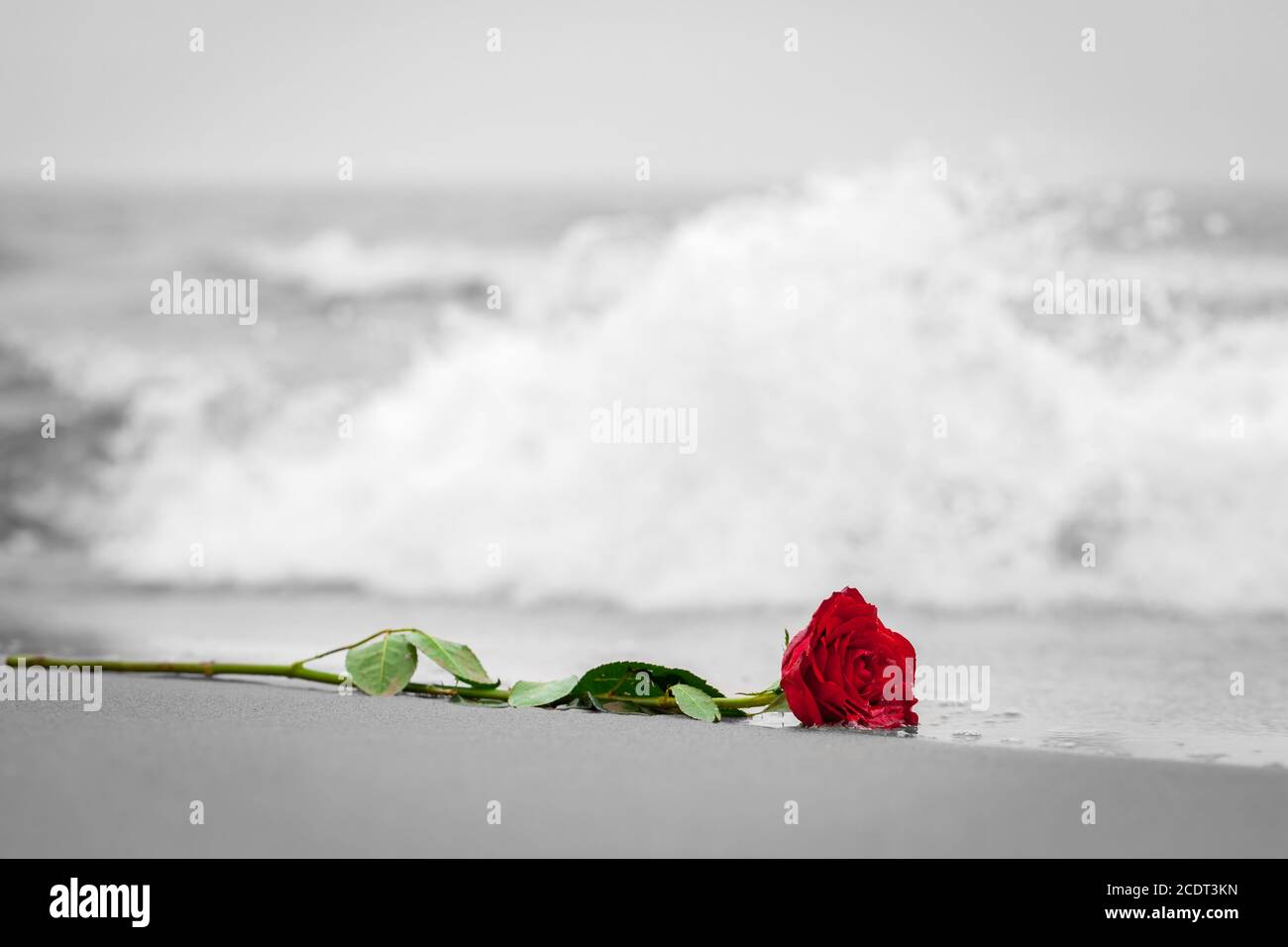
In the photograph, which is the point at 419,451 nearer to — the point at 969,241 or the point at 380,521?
the point at 380,521

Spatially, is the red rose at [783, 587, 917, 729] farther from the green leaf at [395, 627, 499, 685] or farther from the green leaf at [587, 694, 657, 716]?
the green leaf at [395, 627, 499, 685]

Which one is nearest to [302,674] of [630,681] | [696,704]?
[630,681]

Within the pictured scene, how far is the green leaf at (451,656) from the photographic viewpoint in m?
1.75

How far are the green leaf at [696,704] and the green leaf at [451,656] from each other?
26cm

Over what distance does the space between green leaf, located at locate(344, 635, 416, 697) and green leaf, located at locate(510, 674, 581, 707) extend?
0.51 feet

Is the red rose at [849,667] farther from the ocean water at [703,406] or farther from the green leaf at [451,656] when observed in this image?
the ocean water at [703,406]

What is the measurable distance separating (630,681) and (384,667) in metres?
0.34

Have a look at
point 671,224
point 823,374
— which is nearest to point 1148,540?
point 823,374

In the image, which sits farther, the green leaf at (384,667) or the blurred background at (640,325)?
the blurred background at (640,325)

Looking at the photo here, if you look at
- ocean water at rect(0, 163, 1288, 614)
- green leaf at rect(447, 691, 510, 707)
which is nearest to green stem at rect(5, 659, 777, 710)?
green leaf at rect(447, 691, 510, 707)

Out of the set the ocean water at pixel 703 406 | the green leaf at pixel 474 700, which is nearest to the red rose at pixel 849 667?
the green leaf at pixel 474 700

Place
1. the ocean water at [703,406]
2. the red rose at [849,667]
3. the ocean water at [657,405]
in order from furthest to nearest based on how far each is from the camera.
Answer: the ocean water at [703,406] → the ocean water at [657,405] → the red rose at [849,667]

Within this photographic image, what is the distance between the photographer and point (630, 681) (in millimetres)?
1726

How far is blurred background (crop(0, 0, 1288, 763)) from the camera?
3.62 meters
